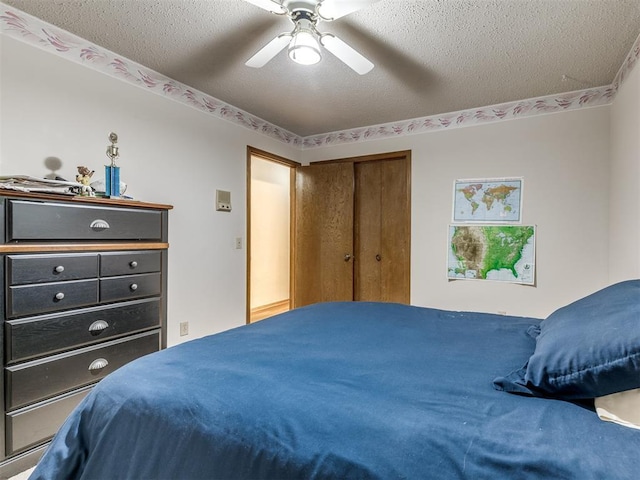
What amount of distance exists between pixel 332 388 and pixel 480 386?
16.4 inches

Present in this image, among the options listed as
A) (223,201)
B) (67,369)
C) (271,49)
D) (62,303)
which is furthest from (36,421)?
(271,49)

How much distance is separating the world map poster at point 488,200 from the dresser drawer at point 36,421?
330 centimetres

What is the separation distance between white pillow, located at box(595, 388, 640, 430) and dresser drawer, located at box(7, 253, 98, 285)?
7.16ft

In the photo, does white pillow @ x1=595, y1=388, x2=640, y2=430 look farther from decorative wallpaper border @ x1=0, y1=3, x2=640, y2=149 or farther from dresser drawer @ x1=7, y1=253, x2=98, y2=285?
decorative wallpaper border @ x1=0, y1=3, x2=640, y2=149

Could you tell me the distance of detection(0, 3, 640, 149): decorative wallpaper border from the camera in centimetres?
206

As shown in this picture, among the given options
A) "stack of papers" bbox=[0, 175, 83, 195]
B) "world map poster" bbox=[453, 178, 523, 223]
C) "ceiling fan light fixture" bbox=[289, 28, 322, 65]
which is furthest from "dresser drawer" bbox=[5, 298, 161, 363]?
"world map poster" bbox=[453, 178, 523, 223]

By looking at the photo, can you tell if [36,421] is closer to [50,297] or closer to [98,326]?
[98,326]

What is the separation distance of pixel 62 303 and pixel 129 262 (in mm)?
405

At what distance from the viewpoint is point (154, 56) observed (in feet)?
7.95

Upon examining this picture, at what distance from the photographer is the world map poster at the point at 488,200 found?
3.24 meters

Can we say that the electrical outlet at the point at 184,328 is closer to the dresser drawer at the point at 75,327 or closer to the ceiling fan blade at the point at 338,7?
the dresser drawer at the point at 75,327

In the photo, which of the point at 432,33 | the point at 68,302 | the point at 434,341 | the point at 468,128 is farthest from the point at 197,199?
the point at 468,128

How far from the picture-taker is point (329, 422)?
2.66ft

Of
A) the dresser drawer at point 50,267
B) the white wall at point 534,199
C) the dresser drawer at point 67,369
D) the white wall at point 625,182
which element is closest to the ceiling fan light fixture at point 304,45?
the dresser drawer at point 50,267
